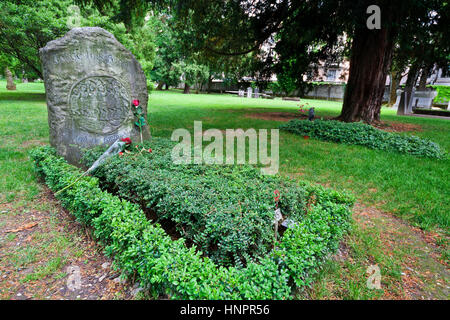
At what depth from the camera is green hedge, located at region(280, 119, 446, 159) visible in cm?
639

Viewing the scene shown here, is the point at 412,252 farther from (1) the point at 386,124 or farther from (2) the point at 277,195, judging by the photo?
(1) the point at 386,124

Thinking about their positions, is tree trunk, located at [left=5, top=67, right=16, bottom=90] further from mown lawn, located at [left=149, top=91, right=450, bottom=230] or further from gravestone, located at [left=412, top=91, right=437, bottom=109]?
gravestone, located at [left=412, top=91, right=437, bottom=109]

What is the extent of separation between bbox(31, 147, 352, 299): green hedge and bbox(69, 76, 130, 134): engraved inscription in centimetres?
177

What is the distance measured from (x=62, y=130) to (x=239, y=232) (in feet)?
12.4

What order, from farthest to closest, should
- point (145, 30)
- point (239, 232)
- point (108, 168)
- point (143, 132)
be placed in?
1. point (145, 30)
2. point (143, 132)
3. point (108, 168)
4. point (239, 232)

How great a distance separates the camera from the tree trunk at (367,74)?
347 inches

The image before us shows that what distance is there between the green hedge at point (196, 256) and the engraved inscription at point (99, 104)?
1.77 metres

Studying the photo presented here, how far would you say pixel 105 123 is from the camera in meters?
4.54

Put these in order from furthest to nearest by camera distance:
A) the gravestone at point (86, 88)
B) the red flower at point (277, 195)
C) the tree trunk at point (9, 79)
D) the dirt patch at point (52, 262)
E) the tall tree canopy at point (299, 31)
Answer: the tree trunk at point (9, 79)
the tall tree canopy at point (299, 31)
the gravestone at point (86, 88)
the red flower at point (277, 195)
the dirt patch at point (52, 262)

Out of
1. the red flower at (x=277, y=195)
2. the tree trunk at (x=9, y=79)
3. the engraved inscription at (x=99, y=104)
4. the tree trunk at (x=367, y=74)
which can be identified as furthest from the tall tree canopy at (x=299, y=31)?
the tree trunk at (x=9, y=79)

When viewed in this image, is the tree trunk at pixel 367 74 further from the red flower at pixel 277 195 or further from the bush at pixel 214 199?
the red flower at pixel 277 195

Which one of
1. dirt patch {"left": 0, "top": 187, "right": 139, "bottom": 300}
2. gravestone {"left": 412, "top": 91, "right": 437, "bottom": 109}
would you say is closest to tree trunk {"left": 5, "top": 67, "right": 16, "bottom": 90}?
dirt patch {"left": 0, "top": 187, "right": 139, "bottom": 300}
